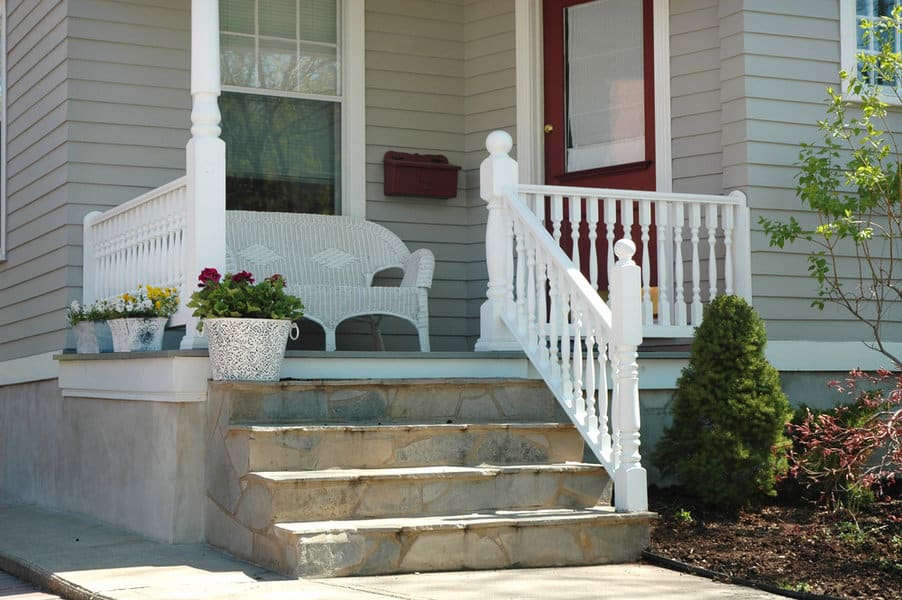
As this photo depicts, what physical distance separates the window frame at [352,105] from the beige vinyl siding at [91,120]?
0.86 meters

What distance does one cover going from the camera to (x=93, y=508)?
679 cm

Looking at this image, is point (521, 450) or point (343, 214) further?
point (343, 214)

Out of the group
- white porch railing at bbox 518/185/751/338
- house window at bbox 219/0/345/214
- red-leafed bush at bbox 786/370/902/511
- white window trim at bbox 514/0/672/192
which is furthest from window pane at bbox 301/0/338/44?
red-leafed bush at bbox 786/370/902/511

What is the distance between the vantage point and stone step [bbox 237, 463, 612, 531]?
5031 millimetres

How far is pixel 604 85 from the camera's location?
7.85 m

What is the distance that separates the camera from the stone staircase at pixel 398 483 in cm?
496

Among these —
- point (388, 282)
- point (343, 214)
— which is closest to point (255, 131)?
point (343, 214)

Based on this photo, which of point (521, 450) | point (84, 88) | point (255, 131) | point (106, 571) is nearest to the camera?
point (106, 571)

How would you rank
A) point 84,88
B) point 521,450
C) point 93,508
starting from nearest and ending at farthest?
1. point 521,450
2. point 93,508
3. point 84,88

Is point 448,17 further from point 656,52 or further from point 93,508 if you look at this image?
point 93,508

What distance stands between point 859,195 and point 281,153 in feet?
11.4

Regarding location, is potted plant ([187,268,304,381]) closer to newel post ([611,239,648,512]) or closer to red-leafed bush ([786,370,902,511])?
newel post ([611,239,648,512])

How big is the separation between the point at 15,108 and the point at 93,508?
123 inches

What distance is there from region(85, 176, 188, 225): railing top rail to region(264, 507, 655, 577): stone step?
204cm
